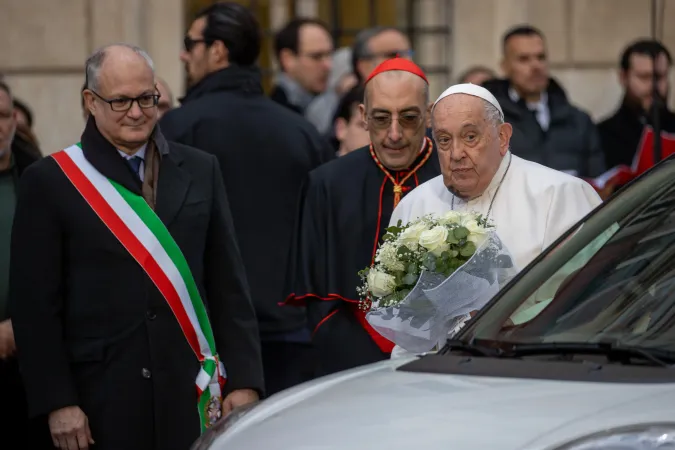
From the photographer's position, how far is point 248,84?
25.5ft

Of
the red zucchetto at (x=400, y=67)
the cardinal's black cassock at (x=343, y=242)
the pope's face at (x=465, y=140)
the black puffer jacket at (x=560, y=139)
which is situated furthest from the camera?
the black puffer jacket at (x=560, y=139)

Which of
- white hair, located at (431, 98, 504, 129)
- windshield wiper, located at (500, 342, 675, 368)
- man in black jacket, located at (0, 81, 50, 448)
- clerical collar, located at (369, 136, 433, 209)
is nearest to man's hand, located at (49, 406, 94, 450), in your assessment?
man in black jacket, located at (0, 81, 50, 448)

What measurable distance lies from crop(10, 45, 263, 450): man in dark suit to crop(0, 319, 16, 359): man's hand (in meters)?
0.74

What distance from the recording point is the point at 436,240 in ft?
17.0

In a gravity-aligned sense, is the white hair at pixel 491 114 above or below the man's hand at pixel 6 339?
above

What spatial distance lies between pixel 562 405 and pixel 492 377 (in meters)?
0.37

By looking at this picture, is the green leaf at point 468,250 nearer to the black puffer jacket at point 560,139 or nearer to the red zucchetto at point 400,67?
the red zucchetto at point 400,67

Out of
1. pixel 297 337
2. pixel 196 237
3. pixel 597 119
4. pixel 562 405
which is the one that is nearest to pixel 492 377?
pixel 562 405

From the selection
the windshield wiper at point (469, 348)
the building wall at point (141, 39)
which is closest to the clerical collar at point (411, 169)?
the windshield wiper at point (469, 348)

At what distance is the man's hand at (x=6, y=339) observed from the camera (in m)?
6.66

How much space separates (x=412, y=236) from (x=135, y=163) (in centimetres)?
133

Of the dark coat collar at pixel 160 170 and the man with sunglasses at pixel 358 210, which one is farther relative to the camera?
the man with sunglasses at pixel 358 210

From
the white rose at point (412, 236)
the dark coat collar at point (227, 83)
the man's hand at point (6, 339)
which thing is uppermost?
the dark coat collar at point (227, 83)

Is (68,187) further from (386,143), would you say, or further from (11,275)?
(386,143)
